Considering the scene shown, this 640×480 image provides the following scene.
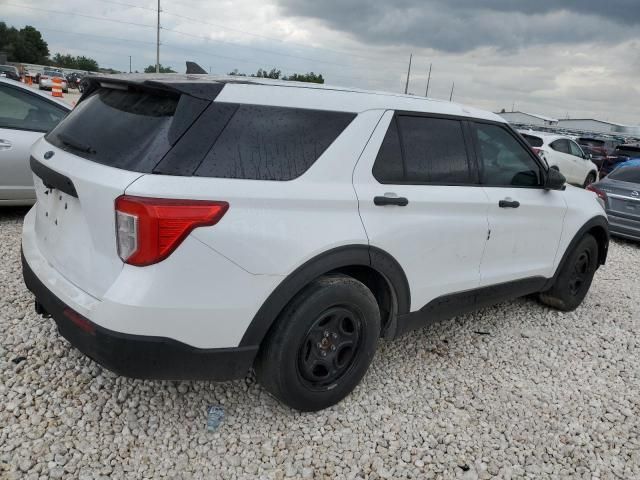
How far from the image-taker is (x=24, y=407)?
8.82 feet

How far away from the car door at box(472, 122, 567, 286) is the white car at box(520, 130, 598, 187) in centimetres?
1040

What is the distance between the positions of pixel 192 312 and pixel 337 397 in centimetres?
110

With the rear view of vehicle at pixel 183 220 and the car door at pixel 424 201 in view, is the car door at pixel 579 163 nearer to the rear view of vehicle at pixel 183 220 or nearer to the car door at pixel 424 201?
the car door at pixel 424 201

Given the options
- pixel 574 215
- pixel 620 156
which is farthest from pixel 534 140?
pixel 574 215

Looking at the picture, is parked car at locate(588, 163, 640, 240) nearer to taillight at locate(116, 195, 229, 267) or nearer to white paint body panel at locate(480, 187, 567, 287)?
white paint body panel at locate(480, 187, 567, 287)

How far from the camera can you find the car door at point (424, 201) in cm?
277

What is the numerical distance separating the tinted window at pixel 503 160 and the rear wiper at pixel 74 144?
241 cm

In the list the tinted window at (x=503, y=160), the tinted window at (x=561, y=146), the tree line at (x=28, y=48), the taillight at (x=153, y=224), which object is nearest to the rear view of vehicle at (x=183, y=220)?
the taillight at (x=153, y=224)

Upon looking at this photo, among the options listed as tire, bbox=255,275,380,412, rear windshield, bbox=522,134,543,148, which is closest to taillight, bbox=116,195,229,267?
tire, bbox=255,275,380,412

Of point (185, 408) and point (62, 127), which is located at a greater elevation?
point (62, 127)

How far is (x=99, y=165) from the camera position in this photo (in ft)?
7.63

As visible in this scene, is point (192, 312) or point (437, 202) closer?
point (192, 312)

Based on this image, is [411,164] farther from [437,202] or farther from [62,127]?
[62,127]

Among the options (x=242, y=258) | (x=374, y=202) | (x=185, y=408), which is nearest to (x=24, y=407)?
(x=185, y=408)
